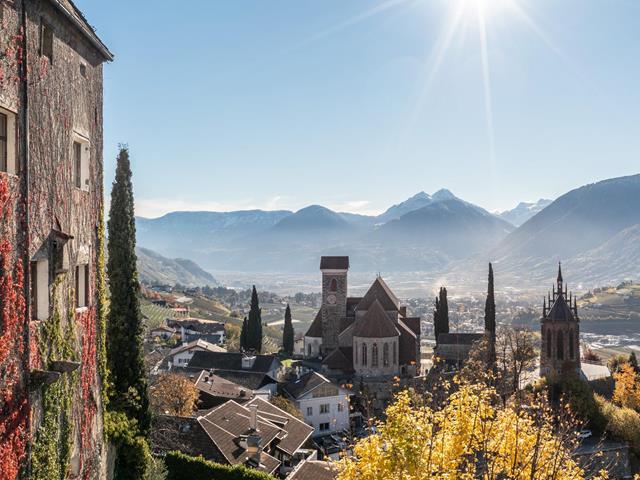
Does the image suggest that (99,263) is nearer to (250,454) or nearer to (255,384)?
(250,454)

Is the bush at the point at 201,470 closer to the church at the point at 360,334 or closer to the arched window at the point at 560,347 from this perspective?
the church at the point at 360,334

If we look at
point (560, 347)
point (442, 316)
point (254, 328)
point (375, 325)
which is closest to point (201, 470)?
point (375, 325)

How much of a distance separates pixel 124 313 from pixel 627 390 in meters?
45.4

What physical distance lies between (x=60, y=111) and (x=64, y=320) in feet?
15.8

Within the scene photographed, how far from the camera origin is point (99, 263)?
53.6 feet

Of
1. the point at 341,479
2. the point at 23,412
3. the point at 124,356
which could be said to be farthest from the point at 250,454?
the point at 23,412

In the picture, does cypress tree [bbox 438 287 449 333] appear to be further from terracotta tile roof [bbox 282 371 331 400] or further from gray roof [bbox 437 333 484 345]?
terracotta tile roof [bbox 282 371 331 400]

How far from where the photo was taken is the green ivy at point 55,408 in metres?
12.1

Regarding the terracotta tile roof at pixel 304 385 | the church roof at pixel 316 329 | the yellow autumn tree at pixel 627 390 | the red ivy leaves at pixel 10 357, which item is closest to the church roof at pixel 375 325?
the terracotta tile roof at pixel 304 385

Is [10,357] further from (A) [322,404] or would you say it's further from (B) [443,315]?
(B) [443,315]

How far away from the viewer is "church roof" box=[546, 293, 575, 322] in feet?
182

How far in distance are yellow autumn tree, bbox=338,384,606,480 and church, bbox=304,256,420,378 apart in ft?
123

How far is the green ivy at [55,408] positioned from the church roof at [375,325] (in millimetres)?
41450

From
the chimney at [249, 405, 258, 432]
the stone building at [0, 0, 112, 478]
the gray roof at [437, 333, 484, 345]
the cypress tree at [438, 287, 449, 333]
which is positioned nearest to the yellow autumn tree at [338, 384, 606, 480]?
the stone building at [0, 0, 112, 478]
